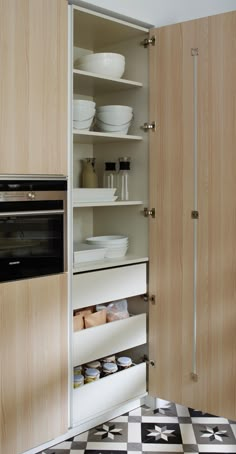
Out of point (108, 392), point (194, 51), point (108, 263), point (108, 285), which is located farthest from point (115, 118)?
point (108, 392)

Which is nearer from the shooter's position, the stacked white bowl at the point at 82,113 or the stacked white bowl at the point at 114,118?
the stacked white bowl at the point at 82,113

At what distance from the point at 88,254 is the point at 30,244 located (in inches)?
17.8

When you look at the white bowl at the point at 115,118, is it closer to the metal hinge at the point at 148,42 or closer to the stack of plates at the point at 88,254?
the metal hinge at the point at 148,42

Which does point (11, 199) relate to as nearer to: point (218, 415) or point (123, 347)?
point (123, 347)

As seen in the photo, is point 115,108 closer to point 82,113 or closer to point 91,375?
point 82,113

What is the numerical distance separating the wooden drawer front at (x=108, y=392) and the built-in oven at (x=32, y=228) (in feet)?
2.07

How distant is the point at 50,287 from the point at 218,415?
3.33ft

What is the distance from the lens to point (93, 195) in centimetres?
277

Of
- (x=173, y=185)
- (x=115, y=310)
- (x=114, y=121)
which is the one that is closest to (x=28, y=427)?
(x=115, y=310)

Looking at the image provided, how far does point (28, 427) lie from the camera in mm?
2398

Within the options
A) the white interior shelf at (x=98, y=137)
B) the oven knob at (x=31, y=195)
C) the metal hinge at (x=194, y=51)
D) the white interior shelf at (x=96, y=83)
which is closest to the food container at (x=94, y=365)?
the oven knob at (x=31, y=195)

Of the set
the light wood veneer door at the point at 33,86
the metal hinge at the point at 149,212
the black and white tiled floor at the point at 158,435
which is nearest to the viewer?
the light wood veneer door at the point at 33,86

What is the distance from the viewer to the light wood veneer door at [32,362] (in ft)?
7.52

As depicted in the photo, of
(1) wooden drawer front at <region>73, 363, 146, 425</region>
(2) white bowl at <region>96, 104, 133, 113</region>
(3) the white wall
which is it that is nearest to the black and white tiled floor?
(1) wooden drawer front at <region>73, 363, 146, 425</region>
